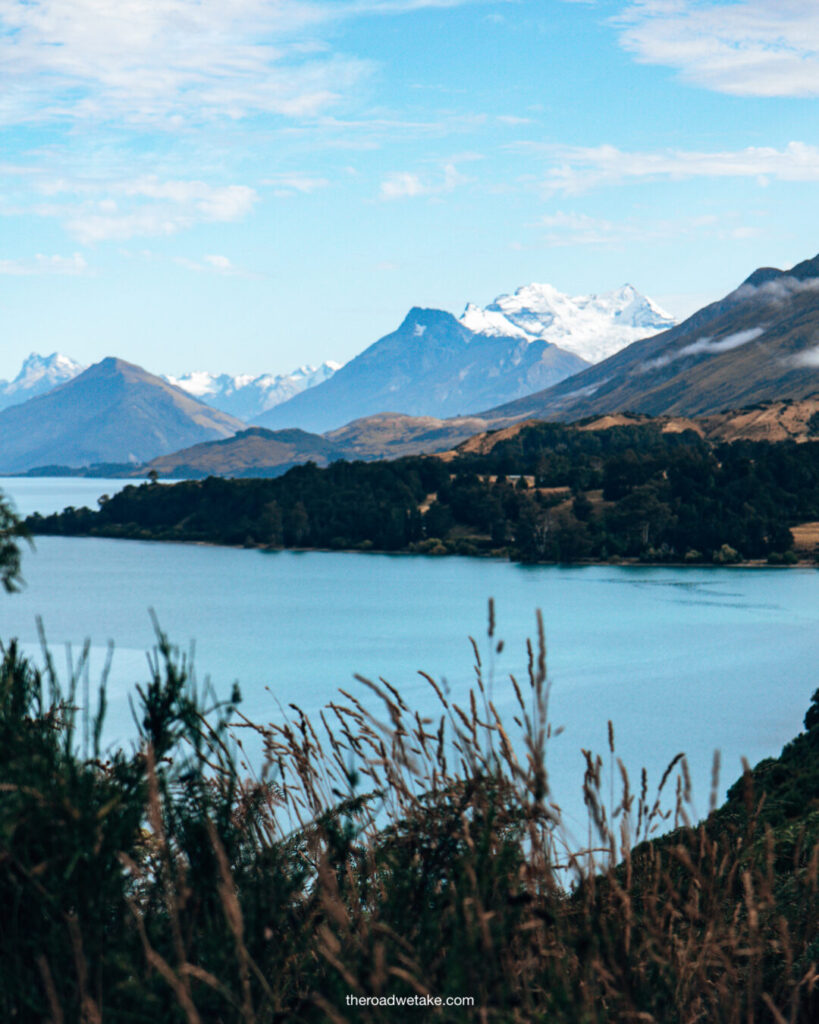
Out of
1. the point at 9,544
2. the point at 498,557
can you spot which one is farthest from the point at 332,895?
the point at 498,557

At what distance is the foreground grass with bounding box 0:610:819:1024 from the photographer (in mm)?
2760

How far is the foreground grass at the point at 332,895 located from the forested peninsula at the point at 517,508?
273 ft

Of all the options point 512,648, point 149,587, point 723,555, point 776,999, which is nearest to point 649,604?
point 512,648

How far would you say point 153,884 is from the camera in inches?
136

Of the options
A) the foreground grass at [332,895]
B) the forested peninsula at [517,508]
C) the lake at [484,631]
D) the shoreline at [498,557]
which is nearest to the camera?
the foreground grass at [332,895]

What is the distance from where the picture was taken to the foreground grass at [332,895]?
9.05 ft

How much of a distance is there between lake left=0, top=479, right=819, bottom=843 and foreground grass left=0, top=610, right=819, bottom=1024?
19.6m

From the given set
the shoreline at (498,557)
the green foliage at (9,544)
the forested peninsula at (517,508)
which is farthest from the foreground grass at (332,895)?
the forested peninsula at (517,508)

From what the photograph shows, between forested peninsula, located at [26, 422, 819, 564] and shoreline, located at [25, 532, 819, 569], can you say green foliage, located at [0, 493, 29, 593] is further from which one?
forested peninsula, located at [26, 422, 819, 564]

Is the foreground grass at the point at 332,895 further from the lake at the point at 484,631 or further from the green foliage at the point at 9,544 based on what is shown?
the lake at the point at 484,631

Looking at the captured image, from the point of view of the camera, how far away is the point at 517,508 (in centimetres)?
9669

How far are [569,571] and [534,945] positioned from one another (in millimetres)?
80640

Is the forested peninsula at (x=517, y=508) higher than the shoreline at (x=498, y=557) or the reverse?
higher

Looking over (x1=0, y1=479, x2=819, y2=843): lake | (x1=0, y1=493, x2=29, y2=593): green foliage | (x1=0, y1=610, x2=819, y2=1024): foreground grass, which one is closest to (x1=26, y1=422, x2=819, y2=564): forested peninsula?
(x1=0, y1=479, x2=819, y2=843): lake
